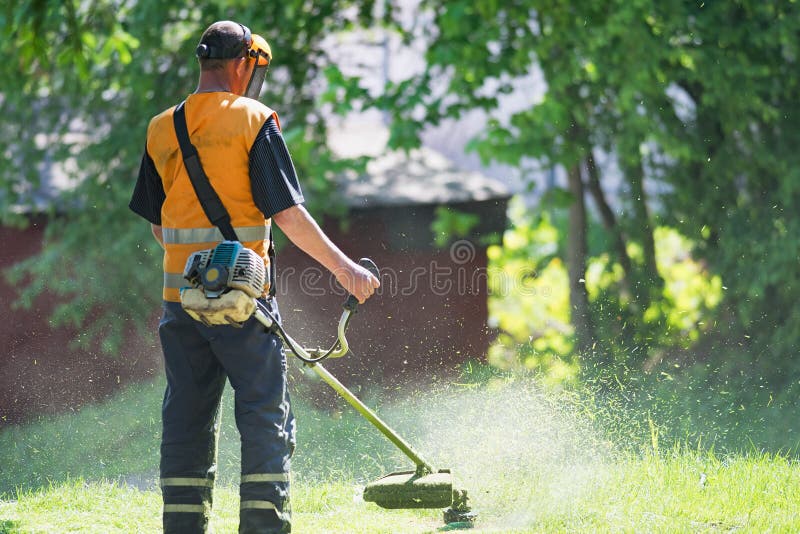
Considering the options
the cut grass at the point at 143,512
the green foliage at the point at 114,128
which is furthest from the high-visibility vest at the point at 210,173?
the green foliage at the point at 114,128

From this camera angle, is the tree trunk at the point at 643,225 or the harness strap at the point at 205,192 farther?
the tree trunk at the point at 643,225

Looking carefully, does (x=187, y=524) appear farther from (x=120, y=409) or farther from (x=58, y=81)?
(x=58, y=81)

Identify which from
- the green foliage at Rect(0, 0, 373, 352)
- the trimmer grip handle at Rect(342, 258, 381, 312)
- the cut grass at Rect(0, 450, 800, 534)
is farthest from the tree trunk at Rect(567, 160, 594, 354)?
the trimmer grip handle at Rect(342, 258, 381, 312)

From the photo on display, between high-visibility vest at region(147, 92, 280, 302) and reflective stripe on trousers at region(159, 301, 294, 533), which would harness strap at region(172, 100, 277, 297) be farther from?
reflective stripe on trousers at region(159, 301, 294, 533)

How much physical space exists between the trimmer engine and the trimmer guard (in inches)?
40.8

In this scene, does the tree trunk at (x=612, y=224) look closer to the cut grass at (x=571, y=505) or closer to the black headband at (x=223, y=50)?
the cut grass at (x=571, y=505)

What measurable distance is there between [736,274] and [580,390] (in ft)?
8.54

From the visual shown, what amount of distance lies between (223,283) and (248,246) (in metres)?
0.31

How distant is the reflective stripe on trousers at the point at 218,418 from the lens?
3494mm

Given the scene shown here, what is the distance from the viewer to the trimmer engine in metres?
3.29

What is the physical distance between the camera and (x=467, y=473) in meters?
5.04

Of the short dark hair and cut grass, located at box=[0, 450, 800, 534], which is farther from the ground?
the short dark hair

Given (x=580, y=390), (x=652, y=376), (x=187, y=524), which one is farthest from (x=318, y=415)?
(x=187, y=524)

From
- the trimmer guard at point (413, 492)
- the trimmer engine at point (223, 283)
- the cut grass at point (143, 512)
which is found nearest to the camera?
the trimmer engine at point (223, 283)
